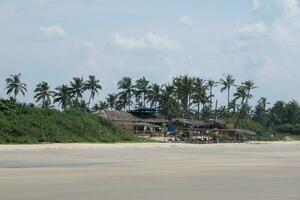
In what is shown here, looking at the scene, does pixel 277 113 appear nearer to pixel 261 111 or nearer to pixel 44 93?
pixel 261 111

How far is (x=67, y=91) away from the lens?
11738cm

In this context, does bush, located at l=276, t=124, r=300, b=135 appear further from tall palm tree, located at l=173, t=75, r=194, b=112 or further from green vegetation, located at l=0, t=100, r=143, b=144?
green vegetation, located at l=0, t=100, r=143, b=144

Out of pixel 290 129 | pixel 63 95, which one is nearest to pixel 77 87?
pixel 63 95

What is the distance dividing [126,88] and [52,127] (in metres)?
69.2

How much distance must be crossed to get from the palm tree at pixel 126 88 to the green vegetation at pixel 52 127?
5783 centimetres

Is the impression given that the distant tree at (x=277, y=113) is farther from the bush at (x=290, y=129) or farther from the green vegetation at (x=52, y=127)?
the green vegetation at (x=52, y=127)

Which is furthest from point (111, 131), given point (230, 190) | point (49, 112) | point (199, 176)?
point (230, 190)

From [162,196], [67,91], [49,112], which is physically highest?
[67,91]

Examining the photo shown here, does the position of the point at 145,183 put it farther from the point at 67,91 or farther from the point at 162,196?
the point at 67,91

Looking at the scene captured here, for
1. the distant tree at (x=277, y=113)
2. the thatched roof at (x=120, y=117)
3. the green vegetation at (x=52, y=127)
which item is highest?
the distant tree at (x=277, y=113)

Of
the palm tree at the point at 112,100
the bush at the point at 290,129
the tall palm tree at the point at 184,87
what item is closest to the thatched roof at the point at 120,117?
the tall palm tree at the point at 184,87

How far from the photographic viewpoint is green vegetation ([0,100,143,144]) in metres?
51.1

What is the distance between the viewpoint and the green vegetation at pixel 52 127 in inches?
2010

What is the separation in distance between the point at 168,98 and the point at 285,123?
143 feet
